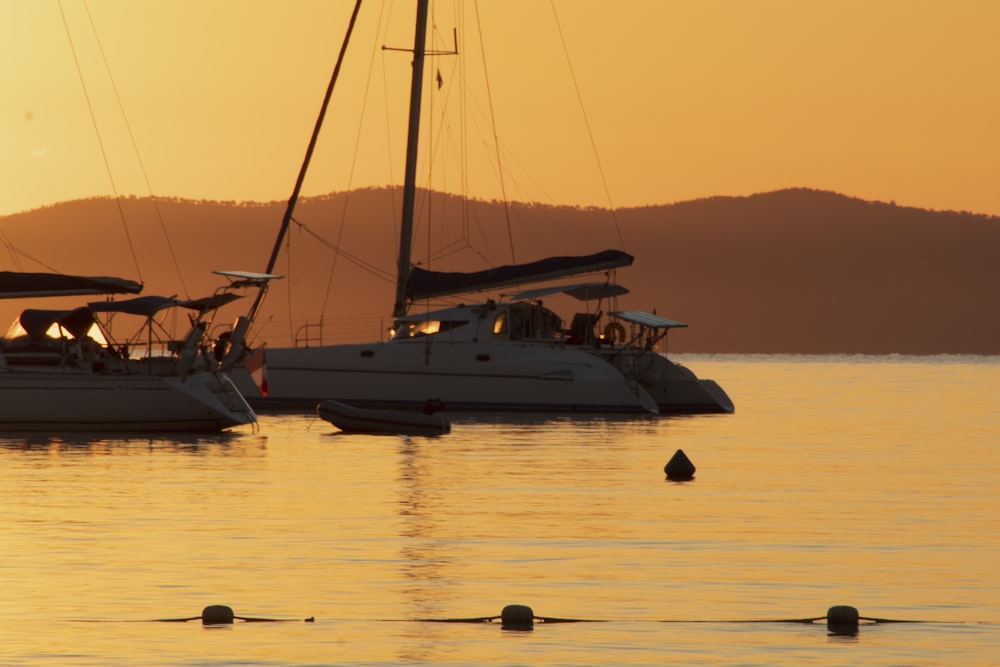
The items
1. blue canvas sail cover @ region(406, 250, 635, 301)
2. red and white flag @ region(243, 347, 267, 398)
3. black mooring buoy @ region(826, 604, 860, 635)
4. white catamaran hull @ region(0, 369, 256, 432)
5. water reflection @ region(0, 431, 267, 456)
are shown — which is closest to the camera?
black mooring buoy @ region(826, 604, 860, 635)

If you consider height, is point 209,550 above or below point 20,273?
below

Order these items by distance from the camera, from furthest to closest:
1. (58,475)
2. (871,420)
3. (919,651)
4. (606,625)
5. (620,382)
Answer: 1. (871,420)
2. (620,382)
3. (58,475)
4. (606,625)
5. (919,651)

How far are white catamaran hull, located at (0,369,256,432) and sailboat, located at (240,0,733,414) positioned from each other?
36.8 ft

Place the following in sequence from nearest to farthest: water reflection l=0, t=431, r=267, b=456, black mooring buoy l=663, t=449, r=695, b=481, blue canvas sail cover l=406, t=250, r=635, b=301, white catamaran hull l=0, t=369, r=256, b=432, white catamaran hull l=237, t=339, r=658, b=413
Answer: black mooring buoy l=663, t=449, r=695, b=481
water reflection l=0, t=431, r=267, b=456
white catamaran hull l=0, t=369, r=256, b=432
white catamaran hull l=237, t=339, r=658, b=413
blue canvas sail cover l=406, t=250, r=635, b=301

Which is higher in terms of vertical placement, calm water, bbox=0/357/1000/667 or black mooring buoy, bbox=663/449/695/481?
black mooring buoy, bbox=663/449/695/481

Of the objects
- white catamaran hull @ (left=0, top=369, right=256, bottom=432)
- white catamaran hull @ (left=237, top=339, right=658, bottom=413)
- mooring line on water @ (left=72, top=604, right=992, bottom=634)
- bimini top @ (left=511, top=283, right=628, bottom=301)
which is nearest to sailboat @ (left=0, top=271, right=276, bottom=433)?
white catamaran hull @ (left=0, top=369, right=256, bottom=432)

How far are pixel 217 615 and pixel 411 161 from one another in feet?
146

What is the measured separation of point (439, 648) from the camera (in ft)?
55.7

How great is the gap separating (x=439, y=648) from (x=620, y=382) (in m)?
41.5

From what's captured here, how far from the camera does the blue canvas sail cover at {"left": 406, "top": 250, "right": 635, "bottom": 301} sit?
2404 inches

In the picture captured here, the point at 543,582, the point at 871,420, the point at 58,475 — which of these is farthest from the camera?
the point at 871,420

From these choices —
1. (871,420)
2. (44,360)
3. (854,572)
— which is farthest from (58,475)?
(871,420)

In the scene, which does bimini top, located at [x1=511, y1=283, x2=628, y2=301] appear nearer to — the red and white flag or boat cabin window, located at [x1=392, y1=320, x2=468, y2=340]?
boat cabin window, located at [x1=392, y1=320, x2=468, y2=340]

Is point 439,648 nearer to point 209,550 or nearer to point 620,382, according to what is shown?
point 209,550
